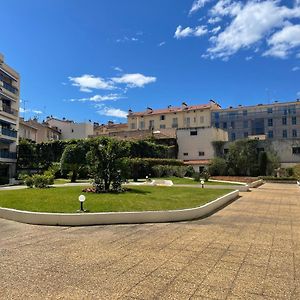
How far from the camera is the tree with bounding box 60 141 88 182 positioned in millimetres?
34688

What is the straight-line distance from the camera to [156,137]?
57.3 metres

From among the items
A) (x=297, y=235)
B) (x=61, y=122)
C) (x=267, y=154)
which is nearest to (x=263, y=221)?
(x=297, y=235)

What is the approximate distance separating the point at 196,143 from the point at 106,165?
37708 mm

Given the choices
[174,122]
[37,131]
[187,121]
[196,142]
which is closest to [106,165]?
[196,142]

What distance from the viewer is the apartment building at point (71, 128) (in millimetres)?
74875

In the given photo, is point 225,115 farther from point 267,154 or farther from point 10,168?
point 10,168

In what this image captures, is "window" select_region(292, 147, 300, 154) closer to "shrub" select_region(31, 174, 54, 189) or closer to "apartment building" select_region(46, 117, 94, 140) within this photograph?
"shrub" select_region(31, 174, 54, 189)

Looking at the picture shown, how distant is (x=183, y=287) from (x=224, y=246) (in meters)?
3.40

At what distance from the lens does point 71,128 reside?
7625cm

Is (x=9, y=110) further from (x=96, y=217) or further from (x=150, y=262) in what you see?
(x=150, y=262)

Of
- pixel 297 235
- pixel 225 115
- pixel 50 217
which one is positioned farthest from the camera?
pixel 225 115

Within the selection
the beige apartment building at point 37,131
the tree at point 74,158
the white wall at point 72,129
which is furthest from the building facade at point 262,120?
the tree at point 74,158

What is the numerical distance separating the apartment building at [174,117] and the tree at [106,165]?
197ft

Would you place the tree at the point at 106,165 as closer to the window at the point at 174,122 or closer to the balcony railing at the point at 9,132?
the balcony railing at the point at 9,132
